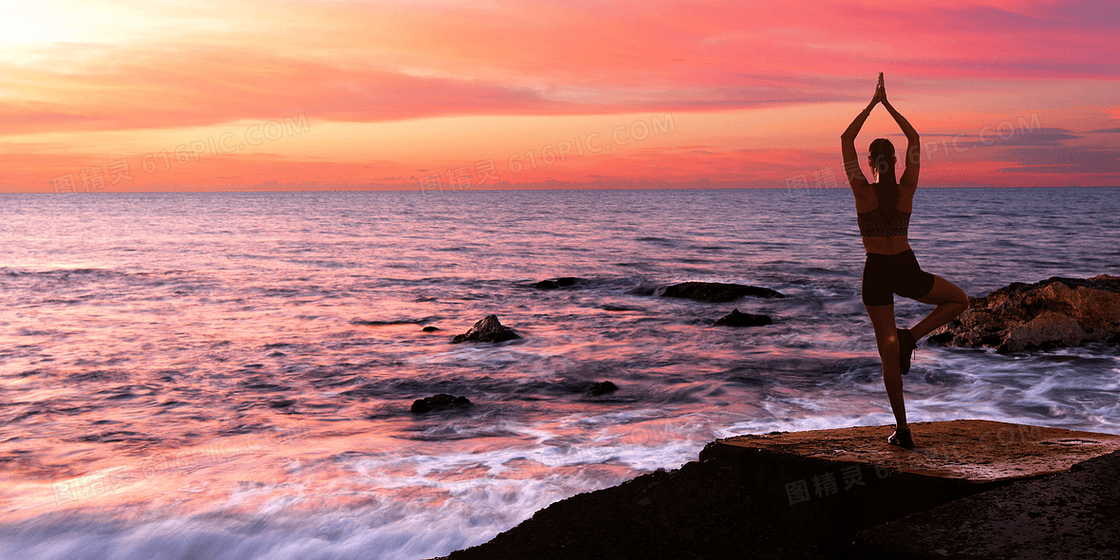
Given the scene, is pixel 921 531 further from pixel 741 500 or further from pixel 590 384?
pixel 590 384

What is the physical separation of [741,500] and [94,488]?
7.42 m

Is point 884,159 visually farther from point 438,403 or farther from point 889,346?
point 438,403

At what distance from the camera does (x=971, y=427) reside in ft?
17.7

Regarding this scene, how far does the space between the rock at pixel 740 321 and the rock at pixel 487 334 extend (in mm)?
5246

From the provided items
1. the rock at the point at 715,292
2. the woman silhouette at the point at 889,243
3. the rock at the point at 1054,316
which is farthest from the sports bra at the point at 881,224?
the rock at the point at 715,292

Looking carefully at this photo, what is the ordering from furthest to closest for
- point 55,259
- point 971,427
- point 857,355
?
point 55,259 → point 857,355 → point 971,427

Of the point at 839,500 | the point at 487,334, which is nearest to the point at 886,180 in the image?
the point at 839,500

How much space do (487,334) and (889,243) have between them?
1184 cm

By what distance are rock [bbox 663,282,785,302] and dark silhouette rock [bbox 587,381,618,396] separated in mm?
10218

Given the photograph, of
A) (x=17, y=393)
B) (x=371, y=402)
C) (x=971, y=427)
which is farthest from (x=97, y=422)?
(x=971, y=427)

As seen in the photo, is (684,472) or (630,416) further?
(630,416)

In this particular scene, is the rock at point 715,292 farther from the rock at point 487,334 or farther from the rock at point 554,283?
the rock at point 487,334

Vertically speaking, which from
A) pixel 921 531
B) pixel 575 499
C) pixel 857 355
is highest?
pixel 921 531

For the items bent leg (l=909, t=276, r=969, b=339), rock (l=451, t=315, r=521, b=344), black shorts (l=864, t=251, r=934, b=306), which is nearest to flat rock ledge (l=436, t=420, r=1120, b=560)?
bent leg (l=909, t=276, r=969, b=339)
